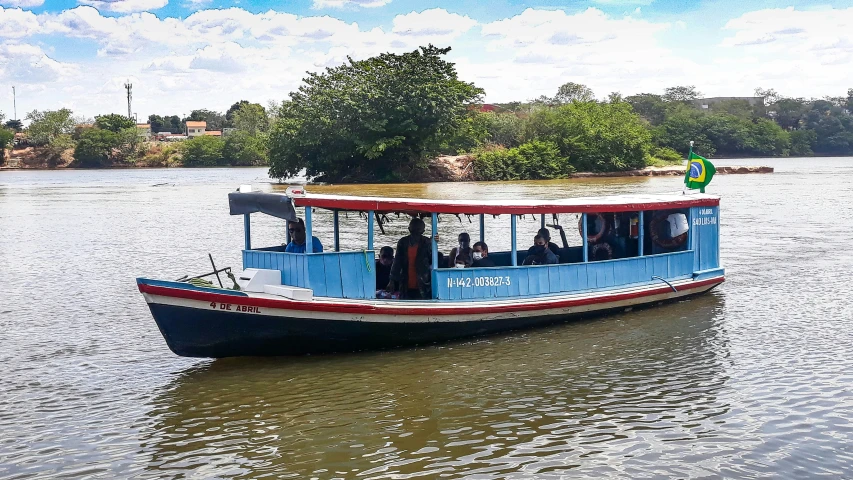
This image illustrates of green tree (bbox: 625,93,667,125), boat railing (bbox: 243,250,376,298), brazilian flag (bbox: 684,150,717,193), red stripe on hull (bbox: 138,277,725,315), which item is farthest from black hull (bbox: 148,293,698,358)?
green tree (bbox: 625,93,667,125)

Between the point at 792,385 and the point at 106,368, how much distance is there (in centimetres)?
768

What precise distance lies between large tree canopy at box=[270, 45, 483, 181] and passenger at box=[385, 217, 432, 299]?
3380 centimetres

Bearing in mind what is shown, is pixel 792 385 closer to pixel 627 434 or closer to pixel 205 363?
pixel 627 434

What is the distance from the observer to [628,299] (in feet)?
39.7

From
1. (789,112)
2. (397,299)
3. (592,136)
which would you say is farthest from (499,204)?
(789,112)

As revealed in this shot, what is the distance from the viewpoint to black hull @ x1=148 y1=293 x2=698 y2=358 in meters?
8.98

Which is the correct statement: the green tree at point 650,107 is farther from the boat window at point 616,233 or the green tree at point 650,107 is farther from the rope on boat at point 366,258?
the rope on boat at point 366,258

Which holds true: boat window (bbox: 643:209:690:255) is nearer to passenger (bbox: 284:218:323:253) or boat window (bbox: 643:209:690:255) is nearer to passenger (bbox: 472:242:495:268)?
passenger (bbox: 472:242:495:268)

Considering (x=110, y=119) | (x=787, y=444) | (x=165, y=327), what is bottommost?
(x=787, y=444)

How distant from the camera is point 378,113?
44.6m

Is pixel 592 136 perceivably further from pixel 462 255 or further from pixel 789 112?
pixel 789 112

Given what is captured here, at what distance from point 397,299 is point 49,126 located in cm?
10242

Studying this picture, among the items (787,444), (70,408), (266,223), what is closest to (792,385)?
(787,444)

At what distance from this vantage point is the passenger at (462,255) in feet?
36.1
